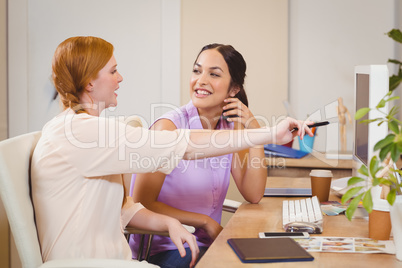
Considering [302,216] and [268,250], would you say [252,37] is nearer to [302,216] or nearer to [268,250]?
[302,216]

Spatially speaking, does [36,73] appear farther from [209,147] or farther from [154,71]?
[209,147]

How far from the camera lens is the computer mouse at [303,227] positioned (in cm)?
150

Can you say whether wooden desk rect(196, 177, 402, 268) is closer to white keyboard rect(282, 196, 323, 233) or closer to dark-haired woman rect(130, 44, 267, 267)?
white keyboard rect(282, 196, 323, 233)

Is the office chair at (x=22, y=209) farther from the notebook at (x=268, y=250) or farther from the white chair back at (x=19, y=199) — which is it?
the notebook at (x=268, y=250)

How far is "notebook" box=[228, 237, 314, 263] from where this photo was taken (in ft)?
4.02

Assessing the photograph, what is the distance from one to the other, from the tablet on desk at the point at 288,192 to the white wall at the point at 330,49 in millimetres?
1536

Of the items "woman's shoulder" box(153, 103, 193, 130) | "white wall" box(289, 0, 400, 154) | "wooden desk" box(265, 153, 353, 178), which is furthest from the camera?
"white wall" box(289, 0, 400, 154)

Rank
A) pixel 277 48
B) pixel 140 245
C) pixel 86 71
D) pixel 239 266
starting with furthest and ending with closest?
pixel 277 48 → pixel 140 245 → pixel 86 71 → pixel 239 266

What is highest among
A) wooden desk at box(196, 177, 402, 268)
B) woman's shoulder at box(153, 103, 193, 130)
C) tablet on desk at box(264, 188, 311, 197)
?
woman's shoulder at box(153, 103, 193, 130)

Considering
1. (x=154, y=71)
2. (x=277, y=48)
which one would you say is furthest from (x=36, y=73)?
(x=277, y=48)

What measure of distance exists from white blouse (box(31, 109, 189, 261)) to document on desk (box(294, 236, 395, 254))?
0.44 m

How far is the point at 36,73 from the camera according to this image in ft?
12.4

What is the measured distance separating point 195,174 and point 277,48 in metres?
1.79

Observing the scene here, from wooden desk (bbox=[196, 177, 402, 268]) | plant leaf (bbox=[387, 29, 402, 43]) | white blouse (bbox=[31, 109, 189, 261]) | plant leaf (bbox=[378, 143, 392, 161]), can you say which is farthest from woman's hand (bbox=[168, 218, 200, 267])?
plant leaf (bbox=[387, 29, 402, 43])
